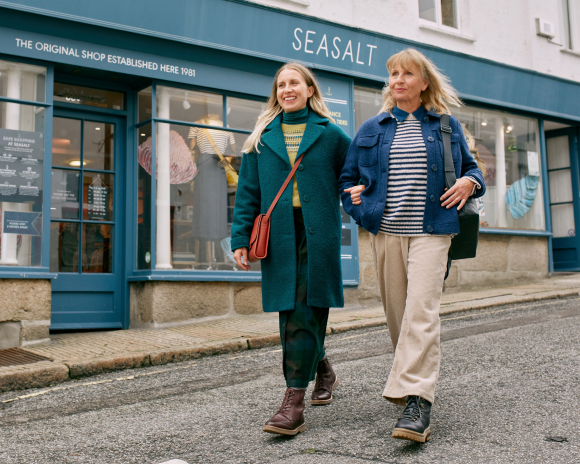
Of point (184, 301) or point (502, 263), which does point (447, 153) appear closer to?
point (184, 301)

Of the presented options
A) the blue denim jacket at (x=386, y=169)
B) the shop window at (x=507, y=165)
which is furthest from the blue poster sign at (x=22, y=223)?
the shop window at (x=507, y=165)

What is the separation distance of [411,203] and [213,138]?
5377 mm

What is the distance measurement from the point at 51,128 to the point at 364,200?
4769 mm

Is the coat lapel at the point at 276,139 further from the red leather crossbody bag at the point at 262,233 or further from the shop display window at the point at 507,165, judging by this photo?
the shop display window at the point at 507,165

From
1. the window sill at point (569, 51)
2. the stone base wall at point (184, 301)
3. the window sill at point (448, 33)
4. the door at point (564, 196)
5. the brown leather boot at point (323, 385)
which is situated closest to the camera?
the brown leather boot at point (323, 385)

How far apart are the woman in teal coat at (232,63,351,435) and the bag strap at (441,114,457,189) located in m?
0.57

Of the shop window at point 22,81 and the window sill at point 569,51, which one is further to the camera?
the window sill at point 569,51

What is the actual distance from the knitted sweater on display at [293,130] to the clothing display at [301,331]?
0.30 m

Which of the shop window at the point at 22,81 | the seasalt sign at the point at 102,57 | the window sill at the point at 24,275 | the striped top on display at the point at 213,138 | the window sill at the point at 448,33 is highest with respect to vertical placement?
the window sill at the point at 448,33

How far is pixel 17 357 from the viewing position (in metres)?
5.57

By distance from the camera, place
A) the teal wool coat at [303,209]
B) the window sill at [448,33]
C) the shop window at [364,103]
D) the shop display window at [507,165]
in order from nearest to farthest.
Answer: the teal wool coat at [303,209], the shop window at [364,103], the window sill at [448,33], the shop display window at [507,165]

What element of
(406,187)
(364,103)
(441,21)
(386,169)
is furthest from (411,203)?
(441,21)

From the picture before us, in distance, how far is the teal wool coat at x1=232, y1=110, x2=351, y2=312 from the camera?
314cm

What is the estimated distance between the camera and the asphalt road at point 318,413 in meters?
2.63
